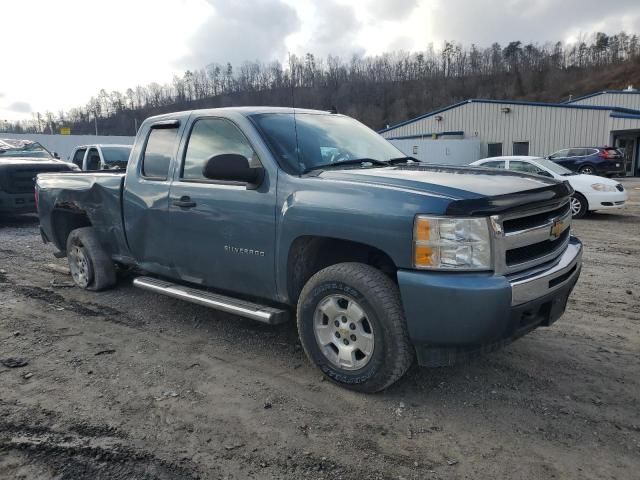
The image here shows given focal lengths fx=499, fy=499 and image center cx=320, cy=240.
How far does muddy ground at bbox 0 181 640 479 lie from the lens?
2635 millimetres

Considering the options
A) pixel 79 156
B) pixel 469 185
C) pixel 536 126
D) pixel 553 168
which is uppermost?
pixel 536 126

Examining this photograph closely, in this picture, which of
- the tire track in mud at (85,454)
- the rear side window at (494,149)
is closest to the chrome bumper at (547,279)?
the tire track in mud at (85,454)

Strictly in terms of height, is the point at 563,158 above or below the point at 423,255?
above

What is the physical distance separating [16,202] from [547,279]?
36.1ft

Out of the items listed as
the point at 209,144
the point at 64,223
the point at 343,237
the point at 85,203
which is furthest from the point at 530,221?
the point at 64,223

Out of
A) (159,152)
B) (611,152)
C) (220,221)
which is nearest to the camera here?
(220,221)

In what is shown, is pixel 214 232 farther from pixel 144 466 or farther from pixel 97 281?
pixel 97 281

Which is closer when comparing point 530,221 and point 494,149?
point 530,221

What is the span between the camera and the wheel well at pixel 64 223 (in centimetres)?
605

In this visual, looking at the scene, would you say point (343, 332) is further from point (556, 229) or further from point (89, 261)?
point (89, 261)

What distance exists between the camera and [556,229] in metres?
3.38

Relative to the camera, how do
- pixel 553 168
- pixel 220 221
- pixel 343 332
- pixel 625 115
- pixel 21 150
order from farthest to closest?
pixel 625 115 < pixel 21 150 < pixel 553 168 < pixel 220 221 < pixel 343 332

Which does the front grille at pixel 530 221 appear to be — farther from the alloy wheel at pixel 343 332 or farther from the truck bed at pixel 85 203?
the truck bed at pixel 85 203

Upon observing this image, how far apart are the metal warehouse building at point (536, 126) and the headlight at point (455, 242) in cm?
3191
